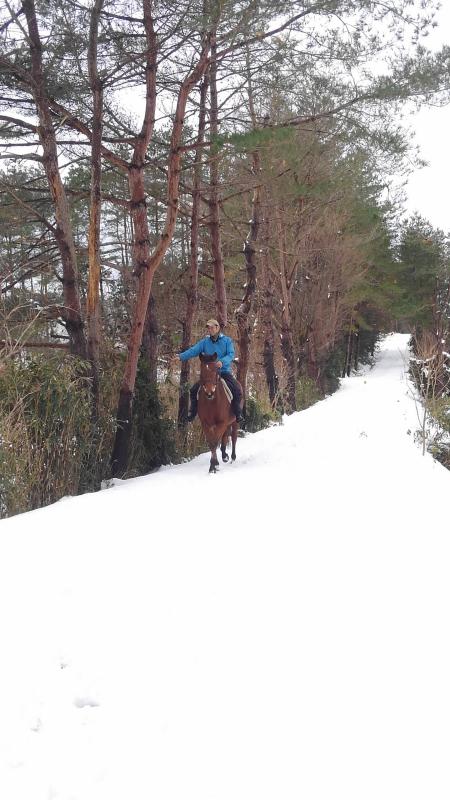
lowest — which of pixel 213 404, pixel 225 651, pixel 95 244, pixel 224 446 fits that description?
pixel 224 446

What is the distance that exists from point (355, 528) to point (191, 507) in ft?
5.73

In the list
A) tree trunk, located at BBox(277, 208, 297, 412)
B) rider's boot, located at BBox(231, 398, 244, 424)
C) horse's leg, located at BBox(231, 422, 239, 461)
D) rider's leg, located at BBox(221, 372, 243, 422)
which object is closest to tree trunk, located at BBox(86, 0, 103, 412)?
rider's leg, located at BBox(221, 372, 243, 422)

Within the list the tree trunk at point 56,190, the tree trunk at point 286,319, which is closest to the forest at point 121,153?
the tree trunk at point 56,190

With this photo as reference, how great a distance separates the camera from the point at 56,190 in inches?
323

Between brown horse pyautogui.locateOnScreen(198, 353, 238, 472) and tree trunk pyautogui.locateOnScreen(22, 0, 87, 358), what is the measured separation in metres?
1.91

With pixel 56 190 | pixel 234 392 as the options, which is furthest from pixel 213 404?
pixel 56 190

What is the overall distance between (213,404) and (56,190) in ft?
12.8

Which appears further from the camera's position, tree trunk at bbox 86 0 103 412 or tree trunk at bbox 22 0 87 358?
tree trunk at bbox 86 0 103 412

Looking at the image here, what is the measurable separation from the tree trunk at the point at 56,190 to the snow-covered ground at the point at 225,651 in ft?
11.1

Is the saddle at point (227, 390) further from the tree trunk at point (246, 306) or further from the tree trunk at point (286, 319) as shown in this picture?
the tree trunk at point (286, 319)

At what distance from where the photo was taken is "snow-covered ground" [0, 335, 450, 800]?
2236 mm

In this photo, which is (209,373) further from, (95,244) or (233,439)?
(95,244)

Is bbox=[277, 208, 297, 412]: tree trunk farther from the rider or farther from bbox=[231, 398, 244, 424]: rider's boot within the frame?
bbox=[231, 398, 244, 424]: rider's boot

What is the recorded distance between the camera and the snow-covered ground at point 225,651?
7.34 feet
